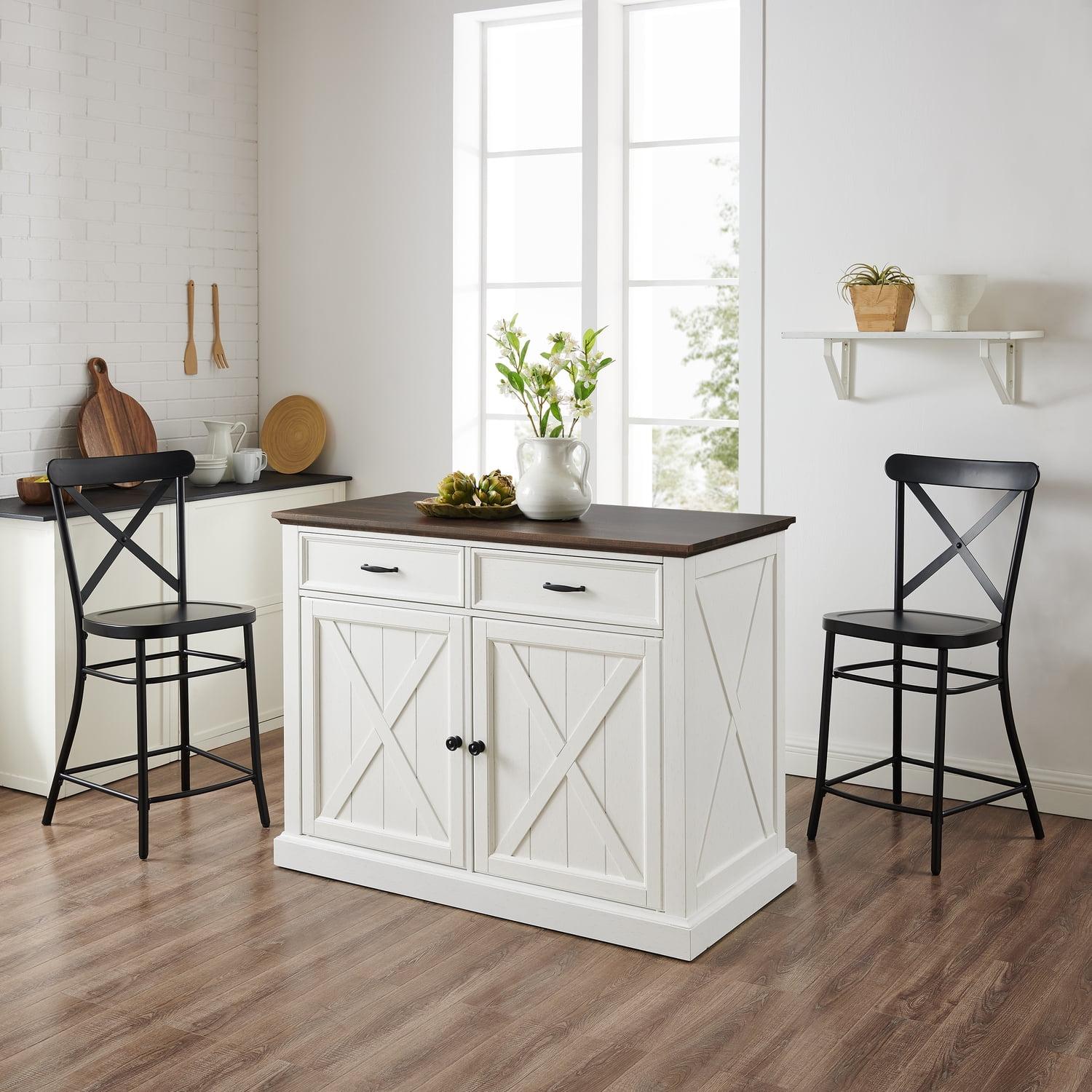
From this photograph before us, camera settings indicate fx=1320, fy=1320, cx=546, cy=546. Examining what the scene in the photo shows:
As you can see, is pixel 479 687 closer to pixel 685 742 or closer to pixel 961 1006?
pixel 685 742

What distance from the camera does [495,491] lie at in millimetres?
3240

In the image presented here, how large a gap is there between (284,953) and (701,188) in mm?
3068

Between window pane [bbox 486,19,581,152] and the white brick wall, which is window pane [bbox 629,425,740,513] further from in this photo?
the white brick wall

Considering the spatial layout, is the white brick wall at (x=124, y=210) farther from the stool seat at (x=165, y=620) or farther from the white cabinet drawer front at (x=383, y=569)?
the white cabinet drawer front at (x=383, y=569)

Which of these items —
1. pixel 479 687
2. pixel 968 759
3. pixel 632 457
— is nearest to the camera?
pixel 479 687

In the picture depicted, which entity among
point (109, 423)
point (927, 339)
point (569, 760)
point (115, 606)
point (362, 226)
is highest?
point (362, 226)

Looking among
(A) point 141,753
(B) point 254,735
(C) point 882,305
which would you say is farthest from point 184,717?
(C) point 882,305

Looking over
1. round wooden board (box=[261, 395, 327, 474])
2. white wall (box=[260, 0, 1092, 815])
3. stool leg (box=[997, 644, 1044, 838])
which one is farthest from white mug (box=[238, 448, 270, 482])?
stool leg (box=[997, 644, 1044, 838])

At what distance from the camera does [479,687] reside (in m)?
3.09

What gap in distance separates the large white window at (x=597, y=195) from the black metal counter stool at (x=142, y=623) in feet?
4.24

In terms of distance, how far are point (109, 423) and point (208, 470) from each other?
1.19ft

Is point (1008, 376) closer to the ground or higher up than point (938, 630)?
higher up

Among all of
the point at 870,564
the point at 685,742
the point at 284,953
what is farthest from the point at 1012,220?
the point at 284,953

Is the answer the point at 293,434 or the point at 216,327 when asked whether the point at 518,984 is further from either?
the point at 216,327
